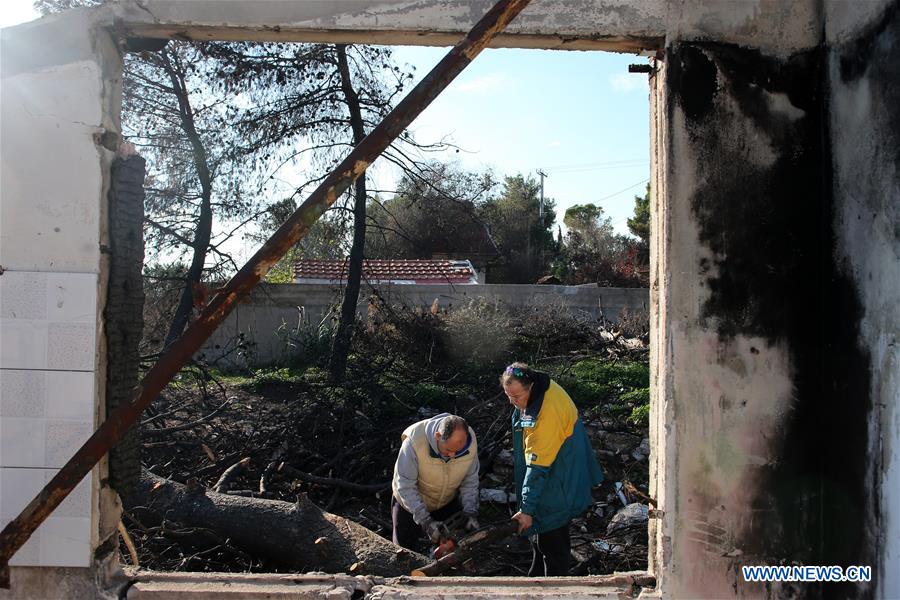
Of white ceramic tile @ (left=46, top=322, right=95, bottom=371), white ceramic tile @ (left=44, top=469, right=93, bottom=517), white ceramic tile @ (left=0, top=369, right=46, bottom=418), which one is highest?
white ceramic tile @ (left=46, top=322, right=95, bottom=371)

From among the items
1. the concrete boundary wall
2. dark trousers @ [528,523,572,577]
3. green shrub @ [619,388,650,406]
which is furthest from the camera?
the concrete boundary wall

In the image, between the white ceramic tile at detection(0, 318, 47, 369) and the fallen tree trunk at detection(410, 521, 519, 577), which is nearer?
the white ceramic tile at detection(0, 318, 47, 369)

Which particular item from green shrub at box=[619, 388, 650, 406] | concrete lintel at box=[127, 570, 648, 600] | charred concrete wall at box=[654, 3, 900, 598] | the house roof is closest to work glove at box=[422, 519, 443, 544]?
concrete lintel at box=[127, 570, 648, 600]

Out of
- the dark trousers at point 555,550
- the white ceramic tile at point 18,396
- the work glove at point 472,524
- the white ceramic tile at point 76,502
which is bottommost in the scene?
the dark trousers at point 555,550

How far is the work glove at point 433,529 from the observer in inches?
164

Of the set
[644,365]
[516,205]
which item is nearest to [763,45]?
[644,365]

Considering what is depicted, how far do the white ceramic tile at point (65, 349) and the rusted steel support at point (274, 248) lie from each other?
0.60 m

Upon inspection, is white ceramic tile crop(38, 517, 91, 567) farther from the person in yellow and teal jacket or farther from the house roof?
the house roof

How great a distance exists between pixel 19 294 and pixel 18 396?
43 cm

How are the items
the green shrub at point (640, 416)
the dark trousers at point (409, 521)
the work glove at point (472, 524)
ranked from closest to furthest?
the work glove at point (472, 524) → the dark trousers at point (409, 521) → the green shrub at point (640, 416)

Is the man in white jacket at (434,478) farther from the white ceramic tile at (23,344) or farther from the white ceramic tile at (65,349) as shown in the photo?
the white ceramic tile at (23,344)

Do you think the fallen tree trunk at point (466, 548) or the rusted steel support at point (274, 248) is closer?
the rusted steel support at point (274, 248)

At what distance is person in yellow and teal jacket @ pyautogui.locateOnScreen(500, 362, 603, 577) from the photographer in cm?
412

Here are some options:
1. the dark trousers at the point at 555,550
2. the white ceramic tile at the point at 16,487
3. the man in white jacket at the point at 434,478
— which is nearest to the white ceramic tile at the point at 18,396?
the white ceramic tile at the point at 16,487
